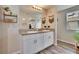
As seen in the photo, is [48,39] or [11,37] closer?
[11,37]

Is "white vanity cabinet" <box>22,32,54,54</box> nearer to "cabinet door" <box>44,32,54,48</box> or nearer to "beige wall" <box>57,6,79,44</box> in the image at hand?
"cabinet door" <box>44,32,54,48</box>

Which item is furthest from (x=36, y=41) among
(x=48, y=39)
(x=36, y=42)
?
(x=48, y=39)

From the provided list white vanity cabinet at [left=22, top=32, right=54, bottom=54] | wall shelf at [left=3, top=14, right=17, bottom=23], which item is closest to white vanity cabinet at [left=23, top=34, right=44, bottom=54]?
white vanity cabinet at [left=22, top=32, right=54, bottom=54]

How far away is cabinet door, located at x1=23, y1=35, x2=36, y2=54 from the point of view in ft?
4.22

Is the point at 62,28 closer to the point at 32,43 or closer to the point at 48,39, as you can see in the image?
the point at 48,39

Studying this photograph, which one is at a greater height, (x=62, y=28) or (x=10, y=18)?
(x=10, y=18)

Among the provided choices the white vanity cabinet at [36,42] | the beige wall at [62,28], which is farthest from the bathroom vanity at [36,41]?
the beige wall at [62,28]

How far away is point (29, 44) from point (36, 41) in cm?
11

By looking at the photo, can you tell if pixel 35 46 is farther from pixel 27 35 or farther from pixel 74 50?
pixel 74 50

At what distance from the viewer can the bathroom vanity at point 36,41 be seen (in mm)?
1288

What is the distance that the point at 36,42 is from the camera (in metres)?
1.34

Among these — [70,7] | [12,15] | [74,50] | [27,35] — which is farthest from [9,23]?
[74,50]

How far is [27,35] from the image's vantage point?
1297 mm
